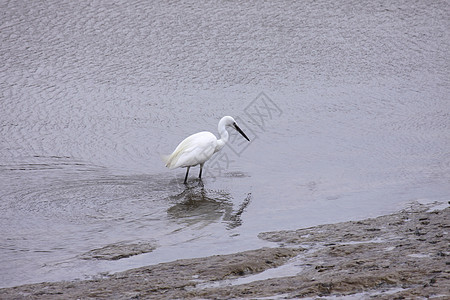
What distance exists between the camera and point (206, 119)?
10.4 m

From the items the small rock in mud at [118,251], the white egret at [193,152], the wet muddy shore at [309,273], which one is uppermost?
the white egret at [193,152]

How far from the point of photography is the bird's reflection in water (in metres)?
7.25

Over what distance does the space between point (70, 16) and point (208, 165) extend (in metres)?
5.57

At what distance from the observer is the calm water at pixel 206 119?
7086 millimetres

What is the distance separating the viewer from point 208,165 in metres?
9.59

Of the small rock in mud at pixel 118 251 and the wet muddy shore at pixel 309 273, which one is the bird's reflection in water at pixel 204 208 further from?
the wet muddy shore at pixel 309 273

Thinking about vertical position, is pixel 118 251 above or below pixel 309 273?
above

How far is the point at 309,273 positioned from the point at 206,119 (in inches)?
220

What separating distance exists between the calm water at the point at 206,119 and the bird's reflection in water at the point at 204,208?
0.03m

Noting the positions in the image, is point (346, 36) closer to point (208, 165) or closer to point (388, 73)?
point (388, 73)

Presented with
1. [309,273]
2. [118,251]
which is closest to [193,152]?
[118,251]

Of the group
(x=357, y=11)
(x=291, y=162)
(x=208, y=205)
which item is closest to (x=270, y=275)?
(x=208, y=205)

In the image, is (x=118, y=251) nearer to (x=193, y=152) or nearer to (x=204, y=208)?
(x=204, y=208)

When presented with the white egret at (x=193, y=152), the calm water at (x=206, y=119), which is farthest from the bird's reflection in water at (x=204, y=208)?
the white egret at (x=193, y=152)
